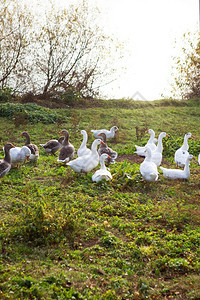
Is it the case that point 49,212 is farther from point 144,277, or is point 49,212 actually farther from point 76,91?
point 76,91

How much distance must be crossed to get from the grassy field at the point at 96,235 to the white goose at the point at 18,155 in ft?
0.78

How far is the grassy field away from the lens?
4.66 m

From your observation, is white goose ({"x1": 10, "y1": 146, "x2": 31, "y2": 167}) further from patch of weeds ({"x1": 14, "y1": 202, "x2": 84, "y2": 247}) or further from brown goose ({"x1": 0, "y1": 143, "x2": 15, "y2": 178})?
patch of weeds ({"x1": 14, "y1": 202, "x2": 84, "y2": 247})

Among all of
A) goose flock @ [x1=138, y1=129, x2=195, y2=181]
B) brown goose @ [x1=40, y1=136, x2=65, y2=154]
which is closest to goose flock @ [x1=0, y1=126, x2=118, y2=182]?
brown goose @ [x1=40, y1=136, x2=65, y2=154]

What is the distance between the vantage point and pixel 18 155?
8859 millimetres

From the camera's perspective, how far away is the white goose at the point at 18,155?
879 centimetres

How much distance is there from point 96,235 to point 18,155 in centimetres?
375

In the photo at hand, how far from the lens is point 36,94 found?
1955 cm

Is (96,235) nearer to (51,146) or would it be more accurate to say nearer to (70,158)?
(70,158)

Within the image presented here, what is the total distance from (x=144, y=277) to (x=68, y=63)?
16960 mm

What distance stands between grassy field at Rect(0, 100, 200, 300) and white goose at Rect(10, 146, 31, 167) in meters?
0.24

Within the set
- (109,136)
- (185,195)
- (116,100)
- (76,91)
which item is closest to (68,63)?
(76,91)


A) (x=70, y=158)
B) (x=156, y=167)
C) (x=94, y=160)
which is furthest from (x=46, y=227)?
(x=70, y=158)

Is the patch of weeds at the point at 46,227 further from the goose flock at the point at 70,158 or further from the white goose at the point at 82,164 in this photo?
the white goose at the point at 82,164
